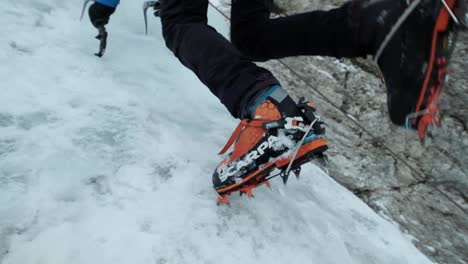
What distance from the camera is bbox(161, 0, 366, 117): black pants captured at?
3.56 feet

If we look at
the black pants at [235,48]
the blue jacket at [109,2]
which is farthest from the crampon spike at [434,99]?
the blue jacket at [109,2]

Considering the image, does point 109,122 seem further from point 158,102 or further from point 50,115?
point 158,102

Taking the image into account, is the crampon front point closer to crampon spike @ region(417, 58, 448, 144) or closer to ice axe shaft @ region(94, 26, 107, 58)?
crampon spike @ region(417, 58, 448, 144)

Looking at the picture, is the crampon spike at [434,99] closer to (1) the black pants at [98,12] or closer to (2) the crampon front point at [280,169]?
(2) the crampon front point at [280,169]

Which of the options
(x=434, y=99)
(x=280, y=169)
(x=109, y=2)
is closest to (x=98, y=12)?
(x=109, y=2)

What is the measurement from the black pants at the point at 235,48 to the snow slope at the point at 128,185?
0.44 meters

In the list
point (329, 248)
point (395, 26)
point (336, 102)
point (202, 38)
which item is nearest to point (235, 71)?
point (202, 38)

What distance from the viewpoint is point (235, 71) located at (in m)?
1.12

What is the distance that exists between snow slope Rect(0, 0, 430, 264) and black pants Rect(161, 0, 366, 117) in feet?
1.44

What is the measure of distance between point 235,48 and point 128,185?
0.63 metres

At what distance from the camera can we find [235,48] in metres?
1.20

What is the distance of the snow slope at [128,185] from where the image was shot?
107cm

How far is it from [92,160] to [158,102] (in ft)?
2.11

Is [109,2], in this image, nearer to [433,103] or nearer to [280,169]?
[280,169]
